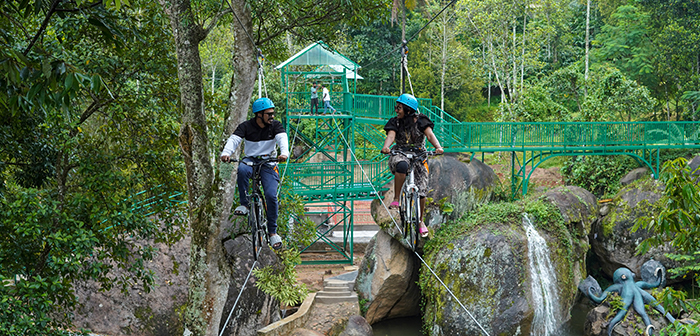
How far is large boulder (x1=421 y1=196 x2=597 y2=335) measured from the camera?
16.8 m

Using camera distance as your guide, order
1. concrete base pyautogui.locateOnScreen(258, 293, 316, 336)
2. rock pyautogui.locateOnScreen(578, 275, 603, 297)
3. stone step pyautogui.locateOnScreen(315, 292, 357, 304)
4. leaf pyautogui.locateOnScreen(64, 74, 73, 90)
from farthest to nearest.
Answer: stone step pyautogui.locateOnScreen(315, 292, 357, 304) < rock pyautogui.locateOnScreen(578, 275, 603, 297) < concrete base pyautogui.locateOnScreen(258, 293, 316, 336) < leaf pyautogui.locateOnScreen(64, 74, 73, 90)

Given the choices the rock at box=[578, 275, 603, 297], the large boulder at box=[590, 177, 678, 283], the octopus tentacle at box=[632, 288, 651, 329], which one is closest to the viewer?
the octopus tentacle at box=[632, 288, 651, 329]

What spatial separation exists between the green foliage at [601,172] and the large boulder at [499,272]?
782 cm

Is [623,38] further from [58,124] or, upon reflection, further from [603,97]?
[58,124]

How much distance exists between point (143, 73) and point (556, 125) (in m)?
16.7

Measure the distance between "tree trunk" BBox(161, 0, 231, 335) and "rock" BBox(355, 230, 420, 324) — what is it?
10425 millimetres

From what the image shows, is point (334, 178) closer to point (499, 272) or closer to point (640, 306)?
point (499, 272)

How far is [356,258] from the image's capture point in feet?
79.6

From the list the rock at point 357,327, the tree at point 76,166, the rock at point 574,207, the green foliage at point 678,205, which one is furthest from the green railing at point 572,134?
the green foliage at point 678,205

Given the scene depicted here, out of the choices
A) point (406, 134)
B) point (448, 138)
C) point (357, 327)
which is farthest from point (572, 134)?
point (406, 134)

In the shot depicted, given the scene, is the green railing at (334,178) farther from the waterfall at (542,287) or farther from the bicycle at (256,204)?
the bicycle at (256,204)

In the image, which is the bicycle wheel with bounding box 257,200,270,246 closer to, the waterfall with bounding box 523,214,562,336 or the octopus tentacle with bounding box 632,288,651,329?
the waterfall with bounding box 523,214,562,336

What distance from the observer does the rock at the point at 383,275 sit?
1917cm

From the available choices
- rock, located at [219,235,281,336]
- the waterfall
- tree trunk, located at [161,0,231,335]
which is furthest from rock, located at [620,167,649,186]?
tree trunk, located at [161,0,231,335]
